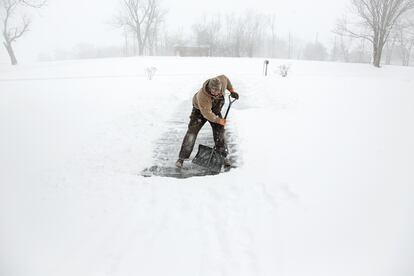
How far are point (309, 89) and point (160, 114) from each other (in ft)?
16.2

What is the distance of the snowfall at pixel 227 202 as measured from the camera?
290cm

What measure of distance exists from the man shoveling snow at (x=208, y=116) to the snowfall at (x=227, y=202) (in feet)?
1.75

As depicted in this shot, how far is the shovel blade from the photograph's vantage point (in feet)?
16.0

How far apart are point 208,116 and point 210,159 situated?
0.73 metres

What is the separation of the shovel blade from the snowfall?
39 centimetres

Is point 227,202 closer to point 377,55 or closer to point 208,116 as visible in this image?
point 208,116

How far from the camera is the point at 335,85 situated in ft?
33.5

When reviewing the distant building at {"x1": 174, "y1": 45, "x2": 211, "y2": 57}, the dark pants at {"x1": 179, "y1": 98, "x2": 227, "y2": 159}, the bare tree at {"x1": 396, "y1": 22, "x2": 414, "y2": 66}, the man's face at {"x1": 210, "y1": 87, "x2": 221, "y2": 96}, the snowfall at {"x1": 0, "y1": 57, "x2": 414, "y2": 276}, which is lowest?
the snowfall at {"x1": 0, "y1": 57, "x2": 414, "y2": 276}

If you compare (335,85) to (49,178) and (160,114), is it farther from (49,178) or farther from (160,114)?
(49,178)

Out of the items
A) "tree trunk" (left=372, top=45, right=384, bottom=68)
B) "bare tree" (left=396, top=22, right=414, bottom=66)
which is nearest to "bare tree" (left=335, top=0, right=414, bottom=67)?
"tree trunk" (left=372, top=45, right=384, bottom=68)

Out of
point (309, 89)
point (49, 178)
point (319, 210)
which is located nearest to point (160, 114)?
point (49, 178)

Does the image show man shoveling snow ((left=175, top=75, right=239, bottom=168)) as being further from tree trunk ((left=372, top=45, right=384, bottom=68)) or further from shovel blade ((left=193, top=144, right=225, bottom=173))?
tree trunk ((left=372, top=45, right=384, bottom=68))

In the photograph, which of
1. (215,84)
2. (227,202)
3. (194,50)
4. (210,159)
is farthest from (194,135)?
(194,50)

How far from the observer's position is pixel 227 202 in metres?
3.76
